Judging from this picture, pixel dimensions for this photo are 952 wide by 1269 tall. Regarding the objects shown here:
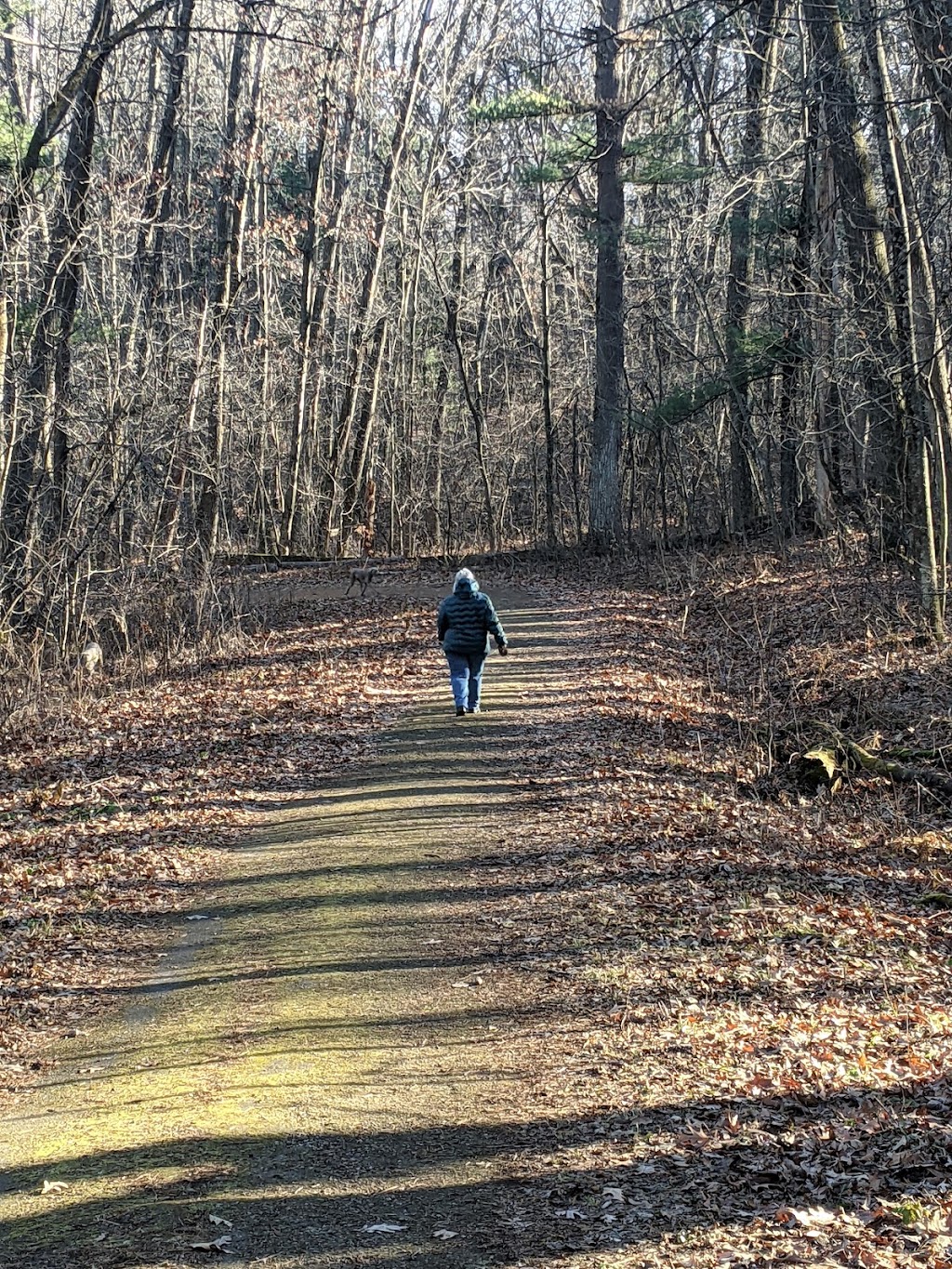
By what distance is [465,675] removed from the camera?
47.2ft

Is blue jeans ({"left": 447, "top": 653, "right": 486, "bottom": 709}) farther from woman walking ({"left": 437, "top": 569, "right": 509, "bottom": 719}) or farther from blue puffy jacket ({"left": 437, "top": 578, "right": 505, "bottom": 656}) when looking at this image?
blue puffy jacket ({"left": 437, "top": 578, "right": 505, "bottom": 656})

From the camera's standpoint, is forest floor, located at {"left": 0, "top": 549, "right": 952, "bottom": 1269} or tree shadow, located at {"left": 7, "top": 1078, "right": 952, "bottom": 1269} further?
forest floor, located at {"left": 0, "top": 549, "right": 952, "bottom": 1269}

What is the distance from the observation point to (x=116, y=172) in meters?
24.0

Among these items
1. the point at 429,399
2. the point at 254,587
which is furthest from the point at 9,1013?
the point at 429,399

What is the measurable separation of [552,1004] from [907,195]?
41.6ft

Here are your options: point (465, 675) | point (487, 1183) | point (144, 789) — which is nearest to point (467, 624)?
point (465, 675)

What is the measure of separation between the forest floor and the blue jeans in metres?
0.39

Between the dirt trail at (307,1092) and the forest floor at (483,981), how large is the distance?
24 mm

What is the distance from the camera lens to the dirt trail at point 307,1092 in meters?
5.03

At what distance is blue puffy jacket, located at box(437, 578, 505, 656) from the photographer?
546 inches

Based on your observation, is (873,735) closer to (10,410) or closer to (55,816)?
(55,816)

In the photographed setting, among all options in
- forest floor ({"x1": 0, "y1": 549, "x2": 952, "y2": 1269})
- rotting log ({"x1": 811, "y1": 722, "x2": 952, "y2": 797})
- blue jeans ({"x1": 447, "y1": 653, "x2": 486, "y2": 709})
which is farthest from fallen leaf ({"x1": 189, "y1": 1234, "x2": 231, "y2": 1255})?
blue jeans ({"x1": 447, "y1": 653, "x2": 486, "y2": 709})

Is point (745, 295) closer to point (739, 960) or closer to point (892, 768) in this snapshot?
point (892, 768)

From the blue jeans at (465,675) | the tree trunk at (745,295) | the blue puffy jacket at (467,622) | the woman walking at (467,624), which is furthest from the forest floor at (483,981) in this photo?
the tree trunk at (745,295)
